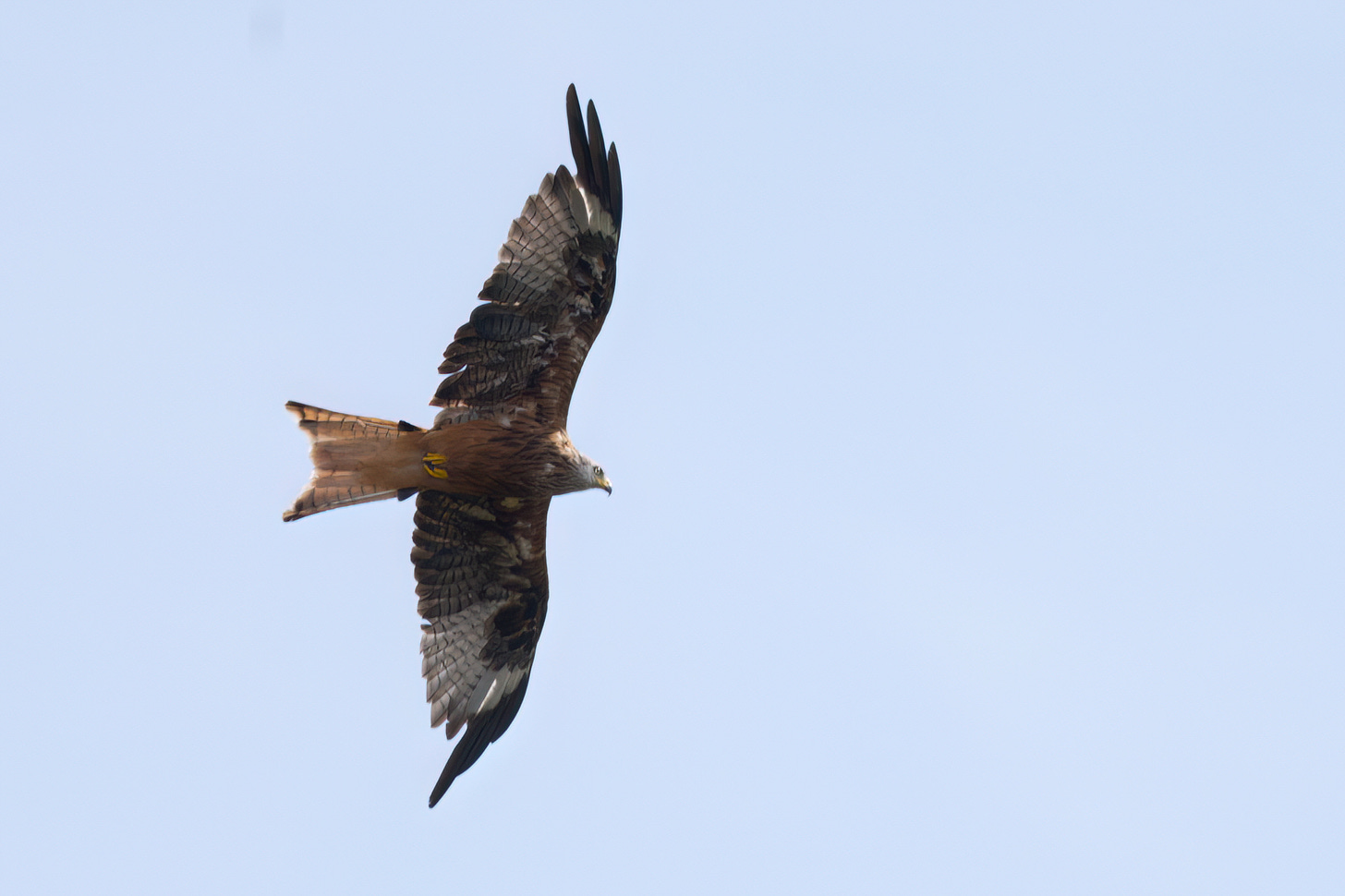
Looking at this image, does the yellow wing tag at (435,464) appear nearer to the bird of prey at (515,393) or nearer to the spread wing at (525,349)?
the bird of prey at (515,393)

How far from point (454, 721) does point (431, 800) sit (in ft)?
2.47

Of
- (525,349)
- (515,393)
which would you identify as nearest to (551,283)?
(525,349)

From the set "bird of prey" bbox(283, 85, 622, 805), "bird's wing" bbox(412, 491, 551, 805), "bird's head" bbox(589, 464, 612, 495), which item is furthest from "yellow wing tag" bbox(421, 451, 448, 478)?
"bird's head" bbox(589, 464, 612, 495)

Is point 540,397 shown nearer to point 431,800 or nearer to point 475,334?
point 475,334

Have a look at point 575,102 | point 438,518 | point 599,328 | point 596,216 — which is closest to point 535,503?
point 438,518

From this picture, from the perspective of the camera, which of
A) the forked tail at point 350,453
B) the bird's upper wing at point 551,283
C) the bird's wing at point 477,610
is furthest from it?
the bird's wing at point 477,610

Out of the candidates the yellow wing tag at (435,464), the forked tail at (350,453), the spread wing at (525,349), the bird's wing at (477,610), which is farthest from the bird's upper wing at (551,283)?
the bird's wing at (477,610)

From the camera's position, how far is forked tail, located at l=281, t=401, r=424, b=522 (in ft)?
37.1

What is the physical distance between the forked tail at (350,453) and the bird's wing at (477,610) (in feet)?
2.48

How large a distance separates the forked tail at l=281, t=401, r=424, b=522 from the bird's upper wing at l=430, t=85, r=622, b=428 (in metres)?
0.42

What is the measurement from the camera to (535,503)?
11984mm

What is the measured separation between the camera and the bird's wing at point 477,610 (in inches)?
478

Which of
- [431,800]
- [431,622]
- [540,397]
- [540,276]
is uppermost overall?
[540,276]

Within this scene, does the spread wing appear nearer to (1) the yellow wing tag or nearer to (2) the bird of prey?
(2) the bird of prey
